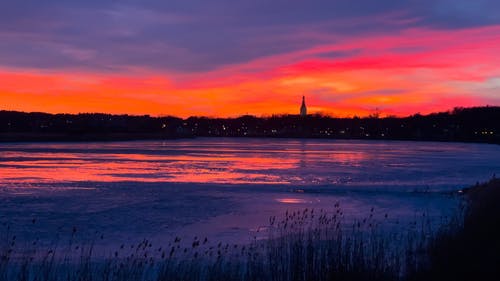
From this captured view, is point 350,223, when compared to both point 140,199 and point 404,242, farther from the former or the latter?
point 140,199

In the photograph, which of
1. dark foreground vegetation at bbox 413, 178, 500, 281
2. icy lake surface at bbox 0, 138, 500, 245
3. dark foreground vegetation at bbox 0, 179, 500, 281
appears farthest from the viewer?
icy lake surface at bbox 0, 138, 500, 245

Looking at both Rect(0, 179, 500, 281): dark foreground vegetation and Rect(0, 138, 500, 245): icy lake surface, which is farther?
Rect(0, 138, 500, 245): icy lake surface

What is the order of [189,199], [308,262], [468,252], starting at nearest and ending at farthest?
[308,262]
[468,252]
[189,199]

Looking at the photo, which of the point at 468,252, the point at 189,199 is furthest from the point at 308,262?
the point at 189,199

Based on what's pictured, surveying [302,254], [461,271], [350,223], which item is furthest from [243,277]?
[350,223]

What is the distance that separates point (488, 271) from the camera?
714 cm

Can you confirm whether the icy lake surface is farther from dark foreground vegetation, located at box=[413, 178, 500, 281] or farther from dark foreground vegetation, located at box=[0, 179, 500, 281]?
dark foreground vegetation, located at box=[413, 178, 500, 281]

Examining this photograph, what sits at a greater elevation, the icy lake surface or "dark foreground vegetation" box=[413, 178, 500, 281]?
"dark foreground vegetation" box=[413, 178, 500, 281]

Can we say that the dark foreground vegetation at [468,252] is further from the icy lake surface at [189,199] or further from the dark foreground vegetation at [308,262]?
the icy lake surface at [189,199]

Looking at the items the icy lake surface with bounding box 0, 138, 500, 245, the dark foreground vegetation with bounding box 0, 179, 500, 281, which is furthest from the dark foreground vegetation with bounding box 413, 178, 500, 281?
the icy lake surface with bounding box 0, 138, 500, 245

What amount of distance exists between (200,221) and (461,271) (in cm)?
805

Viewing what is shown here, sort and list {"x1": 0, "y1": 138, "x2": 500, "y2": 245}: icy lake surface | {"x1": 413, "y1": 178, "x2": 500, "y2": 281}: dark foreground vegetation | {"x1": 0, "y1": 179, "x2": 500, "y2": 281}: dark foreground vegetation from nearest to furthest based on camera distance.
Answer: {"x1": 413, "y1": 178, "x2": 500, "y2": 281}: dark foreground vegetation, {"x1": 0, "y1": 179, "x2": 500, "y2": 281}: dark foreground vegetation, {"x1": 0, "y1": 138, "x2": 500, "y2": 245}: icy lake surface

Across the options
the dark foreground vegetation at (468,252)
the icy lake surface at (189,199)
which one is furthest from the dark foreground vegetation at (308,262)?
the icy lake surface at (189,199)

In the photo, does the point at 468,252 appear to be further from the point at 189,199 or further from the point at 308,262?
the point at 189,199
